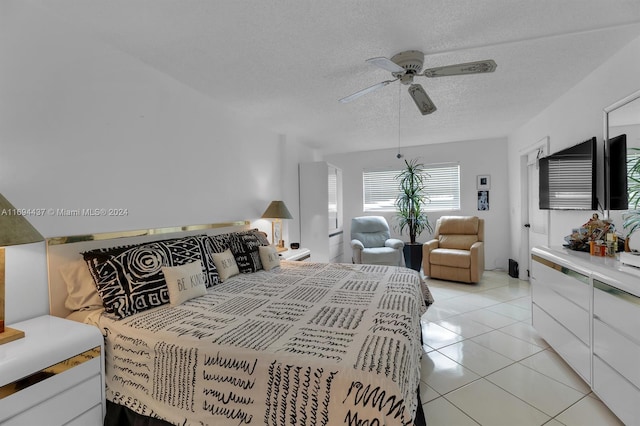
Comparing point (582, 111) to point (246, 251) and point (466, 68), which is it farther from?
point (246, 251)

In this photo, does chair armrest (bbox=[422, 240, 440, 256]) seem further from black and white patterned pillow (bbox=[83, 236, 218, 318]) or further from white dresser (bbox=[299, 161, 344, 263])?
black and white patterned pillow (bbox=[83, 236, 218, 318])

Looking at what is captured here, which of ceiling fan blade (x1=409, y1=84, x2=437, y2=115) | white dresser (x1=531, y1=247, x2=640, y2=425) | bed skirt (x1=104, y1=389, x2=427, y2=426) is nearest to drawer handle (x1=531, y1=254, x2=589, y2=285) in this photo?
white dresser (x1=531, y1=247, x2=640, y2=425)

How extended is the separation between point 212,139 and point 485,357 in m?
3.30

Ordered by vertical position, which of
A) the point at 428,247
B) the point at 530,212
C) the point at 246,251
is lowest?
the point at 428,247

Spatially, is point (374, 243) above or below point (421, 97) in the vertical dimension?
below

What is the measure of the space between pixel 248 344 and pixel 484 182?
5.45m

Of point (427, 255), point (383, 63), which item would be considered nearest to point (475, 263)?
point (427, 255)

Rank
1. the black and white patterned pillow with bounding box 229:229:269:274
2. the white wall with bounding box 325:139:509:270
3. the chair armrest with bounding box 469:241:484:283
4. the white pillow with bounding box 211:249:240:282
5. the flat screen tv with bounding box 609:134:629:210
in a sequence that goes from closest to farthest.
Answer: the flat screen tv with bounding box 609:134:629:210 < the white pillow with bounding box 211:249:240:282 < the black and white patterned pillow with bounding box 229:229:269:274 < the chair armrest with bounding box 469:241:484:283 < the white wall with bounding box 325:139:509:270

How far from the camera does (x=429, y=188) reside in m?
5.96

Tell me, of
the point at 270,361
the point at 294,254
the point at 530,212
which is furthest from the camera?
the point at 530,212

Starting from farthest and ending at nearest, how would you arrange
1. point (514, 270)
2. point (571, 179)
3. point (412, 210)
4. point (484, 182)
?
1. point (484, 182)
2. point (412, 210)
3. point (514, 270)
4. point (571, 179)

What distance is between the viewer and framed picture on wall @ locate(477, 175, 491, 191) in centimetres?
554

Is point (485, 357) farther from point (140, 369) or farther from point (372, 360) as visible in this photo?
point (140, 369)

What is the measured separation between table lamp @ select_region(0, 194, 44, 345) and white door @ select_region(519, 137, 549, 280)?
5.11 metres
